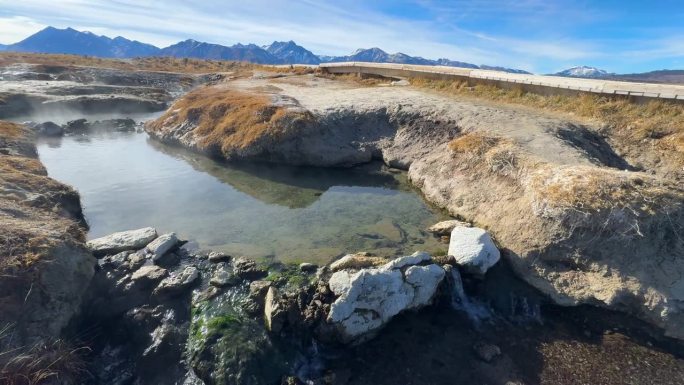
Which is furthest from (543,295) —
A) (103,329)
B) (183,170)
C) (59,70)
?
(59,70)

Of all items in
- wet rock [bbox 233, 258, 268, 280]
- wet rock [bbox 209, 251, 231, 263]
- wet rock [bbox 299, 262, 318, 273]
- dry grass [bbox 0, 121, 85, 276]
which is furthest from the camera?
wet rock [bbox 209, 251, 231, 263]

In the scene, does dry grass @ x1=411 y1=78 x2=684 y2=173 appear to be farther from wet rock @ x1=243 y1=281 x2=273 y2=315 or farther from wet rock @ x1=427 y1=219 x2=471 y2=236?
wet rock @ x1=243 y1=281 x2=273 y2=315

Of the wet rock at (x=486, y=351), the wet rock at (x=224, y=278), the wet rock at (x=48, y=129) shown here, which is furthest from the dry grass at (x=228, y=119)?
the wet rock at (x=486, y=351)

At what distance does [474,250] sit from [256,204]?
1215 centimetres

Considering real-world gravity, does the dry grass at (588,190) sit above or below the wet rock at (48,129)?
above

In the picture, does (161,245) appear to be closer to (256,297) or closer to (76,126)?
(256,297)

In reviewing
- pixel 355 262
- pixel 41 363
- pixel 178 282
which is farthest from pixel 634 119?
pixel 41 363

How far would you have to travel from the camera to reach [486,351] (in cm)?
1140

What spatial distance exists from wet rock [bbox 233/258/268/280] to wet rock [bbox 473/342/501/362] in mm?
7847

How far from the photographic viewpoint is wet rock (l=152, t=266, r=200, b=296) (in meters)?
13.4

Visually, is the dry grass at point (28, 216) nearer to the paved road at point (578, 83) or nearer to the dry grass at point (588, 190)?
the dry grass at point (588, 190)

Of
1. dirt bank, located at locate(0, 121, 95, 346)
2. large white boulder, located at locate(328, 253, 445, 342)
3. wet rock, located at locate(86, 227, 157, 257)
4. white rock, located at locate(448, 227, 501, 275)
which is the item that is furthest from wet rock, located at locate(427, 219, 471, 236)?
dirt bank, located at locate(0, 121, 95, 346)

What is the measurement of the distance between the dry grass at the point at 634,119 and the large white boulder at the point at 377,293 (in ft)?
56.4

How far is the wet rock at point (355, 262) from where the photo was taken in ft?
46.1
